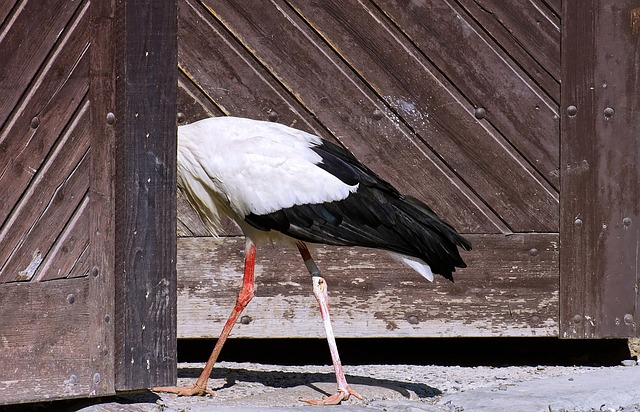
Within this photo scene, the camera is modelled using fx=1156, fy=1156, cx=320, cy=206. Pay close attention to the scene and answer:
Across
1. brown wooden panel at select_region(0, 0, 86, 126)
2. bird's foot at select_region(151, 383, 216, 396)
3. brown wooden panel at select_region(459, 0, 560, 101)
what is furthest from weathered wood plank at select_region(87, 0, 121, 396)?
brown wooden panel at select_region(459, 0, 560, 101)

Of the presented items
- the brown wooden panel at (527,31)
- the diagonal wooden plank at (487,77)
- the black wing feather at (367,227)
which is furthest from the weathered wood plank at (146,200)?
the brown wooden panel at (527,31)

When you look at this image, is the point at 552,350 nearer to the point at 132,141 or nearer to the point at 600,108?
the point at 600,108

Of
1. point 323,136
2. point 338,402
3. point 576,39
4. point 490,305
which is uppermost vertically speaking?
point 576,39

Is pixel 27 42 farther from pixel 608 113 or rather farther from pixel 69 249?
pixel 608 113

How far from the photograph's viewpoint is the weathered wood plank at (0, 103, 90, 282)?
4.20 m

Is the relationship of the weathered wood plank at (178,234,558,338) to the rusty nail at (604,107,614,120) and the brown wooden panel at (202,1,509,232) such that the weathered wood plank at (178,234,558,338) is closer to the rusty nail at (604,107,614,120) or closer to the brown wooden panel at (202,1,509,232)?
the brown wooden panel at (202,1,509,232)

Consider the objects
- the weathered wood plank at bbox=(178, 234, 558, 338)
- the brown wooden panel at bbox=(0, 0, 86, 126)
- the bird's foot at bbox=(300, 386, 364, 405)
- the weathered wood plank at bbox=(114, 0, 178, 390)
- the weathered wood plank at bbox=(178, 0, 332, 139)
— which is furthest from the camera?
the weathered wood plank at bbox=(178, 234, 558, 338)

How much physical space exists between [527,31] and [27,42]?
2.84 metres

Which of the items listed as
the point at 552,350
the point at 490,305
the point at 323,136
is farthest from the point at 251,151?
the point at 552,350

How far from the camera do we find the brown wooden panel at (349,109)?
5.95 m

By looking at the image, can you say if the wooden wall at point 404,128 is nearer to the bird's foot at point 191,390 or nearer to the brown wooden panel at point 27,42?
the bird's foot at point 191,390

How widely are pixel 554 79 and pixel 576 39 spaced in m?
0.23

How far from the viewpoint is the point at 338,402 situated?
5129mm

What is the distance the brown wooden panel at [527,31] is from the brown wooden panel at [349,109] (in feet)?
2.20
